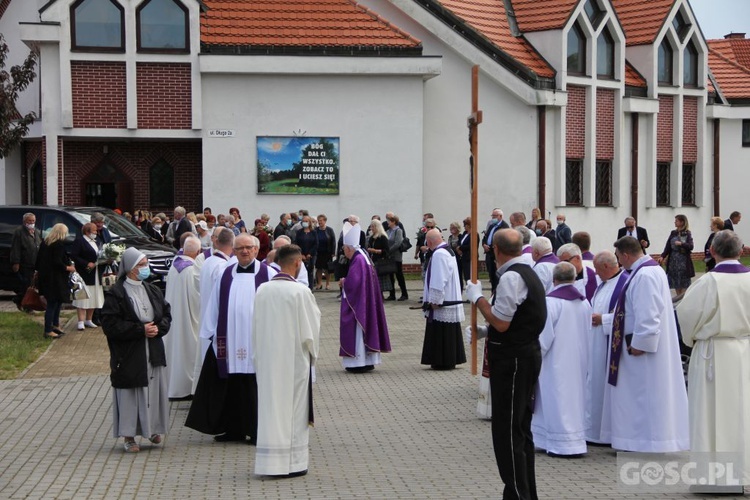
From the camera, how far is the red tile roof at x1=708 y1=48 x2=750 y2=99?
129 ft

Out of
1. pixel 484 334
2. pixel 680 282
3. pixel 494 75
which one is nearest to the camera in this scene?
pixel 484 334

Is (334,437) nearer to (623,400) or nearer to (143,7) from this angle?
(623,400)

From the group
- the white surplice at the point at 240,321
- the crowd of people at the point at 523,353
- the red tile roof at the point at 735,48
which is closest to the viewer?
the crowd of people at the point at 523,353

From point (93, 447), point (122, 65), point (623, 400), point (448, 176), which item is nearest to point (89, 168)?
point (122, 65)

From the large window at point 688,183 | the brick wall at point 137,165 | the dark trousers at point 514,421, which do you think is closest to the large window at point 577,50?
the large window at point 688,183

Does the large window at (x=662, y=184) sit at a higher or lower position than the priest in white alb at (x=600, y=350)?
higher

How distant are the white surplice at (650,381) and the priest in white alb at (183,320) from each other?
5.31m

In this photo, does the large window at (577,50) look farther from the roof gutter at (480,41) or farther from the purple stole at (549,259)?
the purple stole at (549,259)

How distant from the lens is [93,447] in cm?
1060

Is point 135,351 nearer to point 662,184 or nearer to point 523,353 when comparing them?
point 523,353

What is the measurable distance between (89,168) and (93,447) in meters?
19.8

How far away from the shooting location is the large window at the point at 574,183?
107 ft

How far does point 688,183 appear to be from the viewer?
37156 millimetres

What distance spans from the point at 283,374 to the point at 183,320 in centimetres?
421
